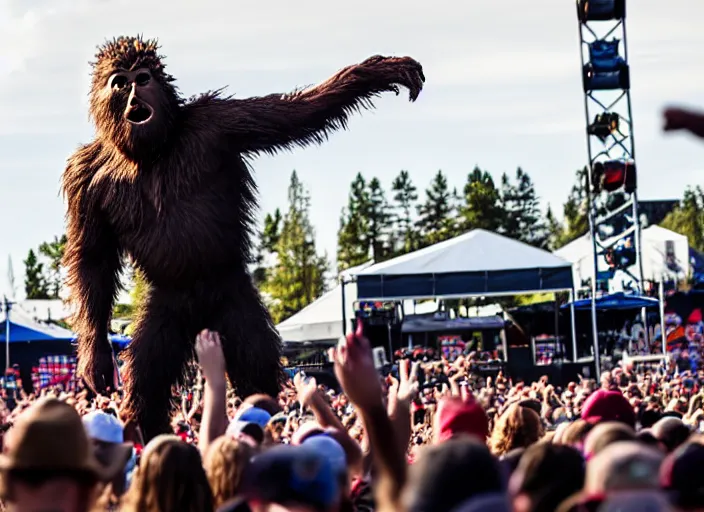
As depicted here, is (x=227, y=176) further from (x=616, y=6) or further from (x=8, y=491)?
(x=616, y=6)

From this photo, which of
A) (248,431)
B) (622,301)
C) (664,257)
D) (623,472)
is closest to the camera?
(623,472)

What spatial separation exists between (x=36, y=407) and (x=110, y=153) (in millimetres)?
4213

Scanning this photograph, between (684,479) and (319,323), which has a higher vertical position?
(319,323)

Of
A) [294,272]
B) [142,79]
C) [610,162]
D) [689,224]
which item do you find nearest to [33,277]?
[294,272]

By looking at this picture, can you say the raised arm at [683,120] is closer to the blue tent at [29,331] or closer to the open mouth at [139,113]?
the open mouth at [139,113]

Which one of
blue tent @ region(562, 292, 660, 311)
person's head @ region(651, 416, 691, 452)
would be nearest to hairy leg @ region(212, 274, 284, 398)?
person's head @ region(651, 416, 691, 452)

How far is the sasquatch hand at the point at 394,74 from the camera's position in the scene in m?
7.32

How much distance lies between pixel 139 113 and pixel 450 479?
189 inches

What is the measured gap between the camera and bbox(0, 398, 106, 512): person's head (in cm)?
301

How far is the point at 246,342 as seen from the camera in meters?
7.33

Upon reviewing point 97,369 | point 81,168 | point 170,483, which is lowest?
point 170,483

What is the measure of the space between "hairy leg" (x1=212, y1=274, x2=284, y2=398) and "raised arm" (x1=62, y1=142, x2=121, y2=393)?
662 millimetres

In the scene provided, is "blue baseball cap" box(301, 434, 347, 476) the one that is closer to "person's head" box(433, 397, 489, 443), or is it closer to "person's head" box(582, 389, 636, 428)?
"person's head" box(433, 397, 489, 443)

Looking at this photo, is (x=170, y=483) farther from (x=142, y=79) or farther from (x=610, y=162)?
(x=610, y=162)
